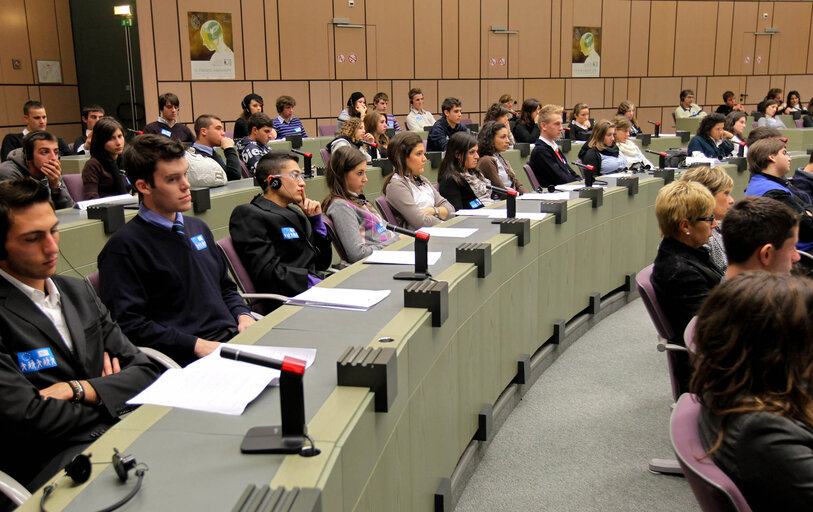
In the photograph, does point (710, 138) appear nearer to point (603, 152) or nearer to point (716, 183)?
point (603, 152)

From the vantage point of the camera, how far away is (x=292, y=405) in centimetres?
122

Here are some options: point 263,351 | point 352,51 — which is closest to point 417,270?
point 263,351

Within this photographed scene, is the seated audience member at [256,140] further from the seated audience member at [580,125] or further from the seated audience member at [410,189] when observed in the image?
the seated audience member at [580,125]

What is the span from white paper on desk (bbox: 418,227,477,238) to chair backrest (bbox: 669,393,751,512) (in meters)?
1.76

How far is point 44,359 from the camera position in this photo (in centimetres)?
184

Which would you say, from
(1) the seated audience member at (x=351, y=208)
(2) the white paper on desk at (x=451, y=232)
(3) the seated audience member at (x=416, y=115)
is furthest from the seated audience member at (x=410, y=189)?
(3) the seated audience member at (x=416, y=115)

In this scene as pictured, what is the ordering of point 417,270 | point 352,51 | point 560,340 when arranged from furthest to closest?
point 352,51
point 560,340
point 417,270

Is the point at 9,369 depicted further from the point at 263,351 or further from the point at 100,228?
the point at 100,228

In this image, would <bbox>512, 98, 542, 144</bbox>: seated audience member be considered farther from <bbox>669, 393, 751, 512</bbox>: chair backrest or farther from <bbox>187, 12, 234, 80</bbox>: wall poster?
<bbox>669, 393, 751, 512</bbox>: chair backrest

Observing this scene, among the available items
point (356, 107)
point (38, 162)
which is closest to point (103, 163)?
point (38, 162)

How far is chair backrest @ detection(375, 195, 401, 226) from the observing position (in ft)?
13.5

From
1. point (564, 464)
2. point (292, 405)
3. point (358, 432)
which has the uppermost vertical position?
point (292, 405)

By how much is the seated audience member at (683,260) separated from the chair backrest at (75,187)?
3801 millimetres

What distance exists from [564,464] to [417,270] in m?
1.07
